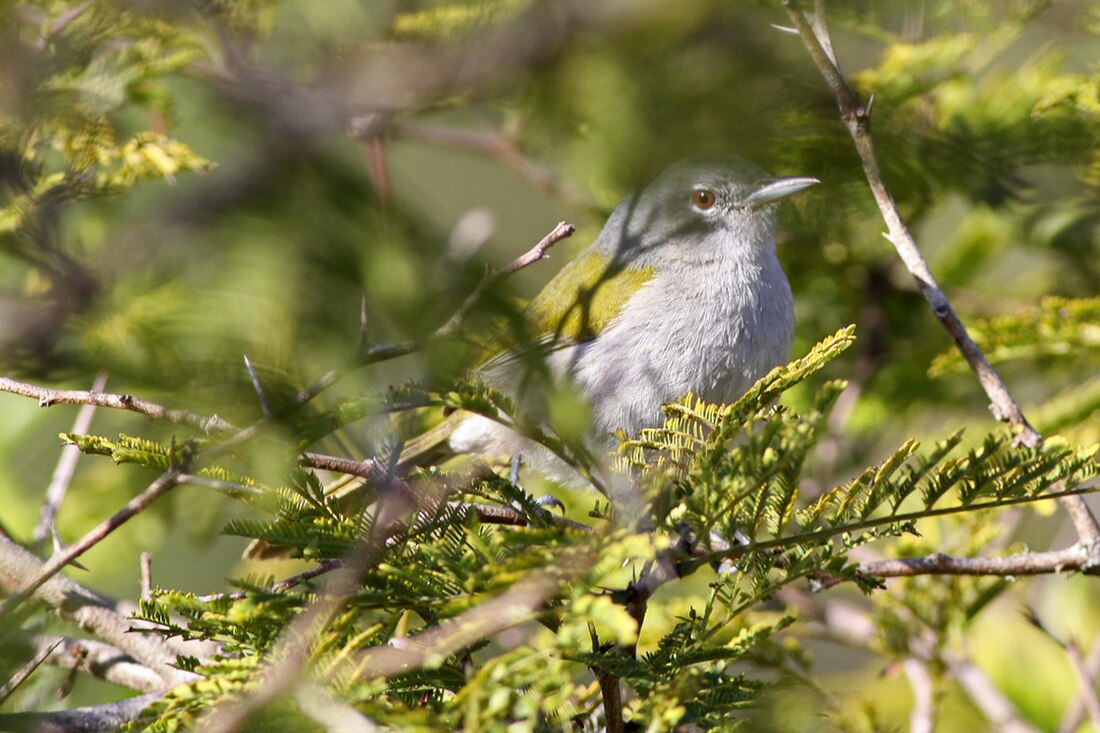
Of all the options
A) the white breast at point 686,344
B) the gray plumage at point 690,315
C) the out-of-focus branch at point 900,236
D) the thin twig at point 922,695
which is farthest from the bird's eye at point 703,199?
the thin twig at point 922,695

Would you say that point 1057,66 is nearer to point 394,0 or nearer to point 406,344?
point 394,0

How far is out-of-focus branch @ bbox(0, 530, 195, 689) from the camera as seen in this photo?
249 centimetres

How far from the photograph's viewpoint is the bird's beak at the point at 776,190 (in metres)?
3.33

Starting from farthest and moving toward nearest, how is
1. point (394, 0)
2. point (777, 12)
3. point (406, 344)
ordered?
point (394, 0), point (777, 12), point (406, 344)

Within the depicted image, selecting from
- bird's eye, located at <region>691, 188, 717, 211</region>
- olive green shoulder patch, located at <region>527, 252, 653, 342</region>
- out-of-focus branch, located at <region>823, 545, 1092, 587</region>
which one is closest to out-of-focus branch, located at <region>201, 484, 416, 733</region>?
out-of-focus branch, located at <region>823, 545, 1092, 587</region>

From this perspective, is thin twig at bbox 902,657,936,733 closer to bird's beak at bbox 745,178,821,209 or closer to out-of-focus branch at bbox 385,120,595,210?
bird's beak at bbox 745,178,821,209

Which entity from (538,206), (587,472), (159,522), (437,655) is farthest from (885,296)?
(437,655)

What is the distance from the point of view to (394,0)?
3861 mm

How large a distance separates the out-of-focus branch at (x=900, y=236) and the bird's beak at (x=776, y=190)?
0.79m

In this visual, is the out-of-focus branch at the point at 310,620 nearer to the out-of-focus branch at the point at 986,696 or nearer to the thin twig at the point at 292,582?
the thin twig at the point at 292,582

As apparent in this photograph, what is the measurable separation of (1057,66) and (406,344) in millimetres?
3736

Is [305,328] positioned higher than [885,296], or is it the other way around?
[305,328]

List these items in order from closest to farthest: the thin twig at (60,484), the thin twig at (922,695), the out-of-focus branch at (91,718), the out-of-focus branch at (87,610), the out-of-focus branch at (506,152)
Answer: the out-of-focus branch at (91,718)
the out-of-focus branch at (87,610)
the thin twig at (60,484)
the thin twig at (922,695)
the out-of-focus branch at (506,152)

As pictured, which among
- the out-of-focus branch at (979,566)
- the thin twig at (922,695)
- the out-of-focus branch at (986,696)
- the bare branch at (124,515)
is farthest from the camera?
the out-of-focus branch at (986,696)
